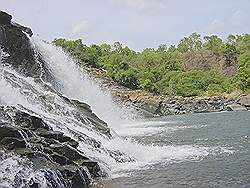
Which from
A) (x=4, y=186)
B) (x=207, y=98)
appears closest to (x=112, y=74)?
(x=207, y=98)

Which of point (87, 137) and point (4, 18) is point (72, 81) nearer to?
point (4, 18)

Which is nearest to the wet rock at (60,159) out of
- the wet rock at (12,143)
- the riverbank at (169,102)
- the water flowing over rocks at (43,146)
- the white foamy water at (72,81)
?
the water flowing over rocks at (43,146)

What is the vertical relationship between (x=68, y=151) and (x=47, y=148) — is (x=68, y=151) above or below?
below

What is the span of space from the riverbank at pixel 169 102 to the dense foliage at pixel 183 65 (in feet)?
26.1

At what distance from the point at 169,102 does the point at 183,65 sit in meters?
69.1

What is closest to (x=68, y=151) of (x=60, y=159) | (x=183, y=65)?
(x=60, y=159)

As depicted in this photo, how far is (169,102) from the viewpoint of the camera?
8269cm

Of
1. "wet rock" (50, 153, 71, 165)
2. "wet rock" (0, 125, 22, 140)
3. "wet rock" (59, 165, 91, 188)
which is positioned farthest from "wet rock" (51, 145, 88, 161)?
"wet rock" (0, 125, 22, 140)

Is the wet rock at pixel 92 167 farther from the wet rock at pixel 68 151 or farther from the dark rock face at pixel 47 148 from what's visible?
the wet rock at pixel 68 151

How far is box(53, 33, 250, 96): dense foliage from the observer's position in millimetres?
93688

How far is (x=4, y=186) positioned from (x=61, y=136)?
→ 5.29 meters

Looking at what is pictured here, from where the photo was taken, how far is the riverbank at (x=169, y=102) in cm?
7644

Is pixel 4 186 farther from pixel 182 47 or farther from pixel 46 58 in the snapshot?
pixel 182 47

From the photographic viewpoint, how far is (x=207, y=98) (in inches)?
3292
